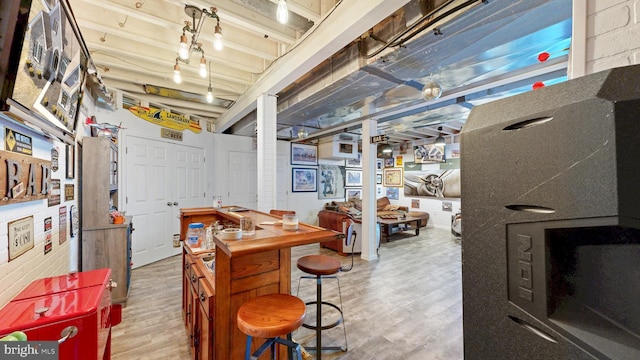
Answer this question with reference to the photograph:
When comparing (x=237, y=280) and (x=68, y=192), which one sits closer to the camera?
(x=237, y=280)

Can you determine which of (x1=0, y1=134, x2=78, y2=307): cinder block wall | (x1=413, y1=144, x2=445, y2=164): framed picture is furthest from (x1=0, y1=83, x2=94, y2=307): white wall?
(x1=413, y1=144, x2=445, y2=164): framed picture

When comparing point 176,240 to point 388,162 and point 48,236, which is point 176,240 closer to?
point 48,236

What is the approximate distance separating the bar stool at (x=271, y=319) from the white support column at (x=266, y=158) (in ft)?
6.58

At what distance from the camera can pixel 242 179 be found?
18.8 ft

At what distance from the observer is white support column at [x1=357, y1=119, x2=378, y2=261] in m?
4.34

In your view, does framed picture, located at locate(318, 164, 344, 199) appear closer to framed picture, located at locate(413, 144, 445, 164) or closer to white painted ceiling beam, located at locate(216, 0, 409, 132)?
framed picture, located at locate(413, 144, 445, 164)

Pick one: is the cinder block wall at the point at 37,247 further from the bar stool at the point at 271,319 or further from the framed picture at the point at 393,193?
the framed picture at the point at 393,193

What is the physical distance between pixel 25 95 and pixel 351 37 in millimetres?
2142

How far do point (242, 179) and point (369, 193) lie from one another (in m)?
3.10

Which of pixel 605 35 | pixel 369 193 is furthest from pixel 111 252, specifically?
pixel 605 35

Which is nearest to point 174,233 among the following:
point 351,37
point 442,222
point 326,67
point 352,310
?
point 352,310

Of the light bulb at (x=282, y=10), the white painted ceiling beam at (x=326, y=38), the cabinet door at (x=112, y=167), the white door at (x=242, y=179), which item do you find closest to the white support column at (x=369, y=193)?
the white painted ceiling beam at (x=326, y=38)

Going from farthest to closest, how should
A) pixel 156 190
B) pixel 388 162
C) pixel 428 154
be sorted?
pixel 388 162, pixel 428 154, pixel 156 190

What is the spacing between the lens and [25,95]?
3.93 feet
